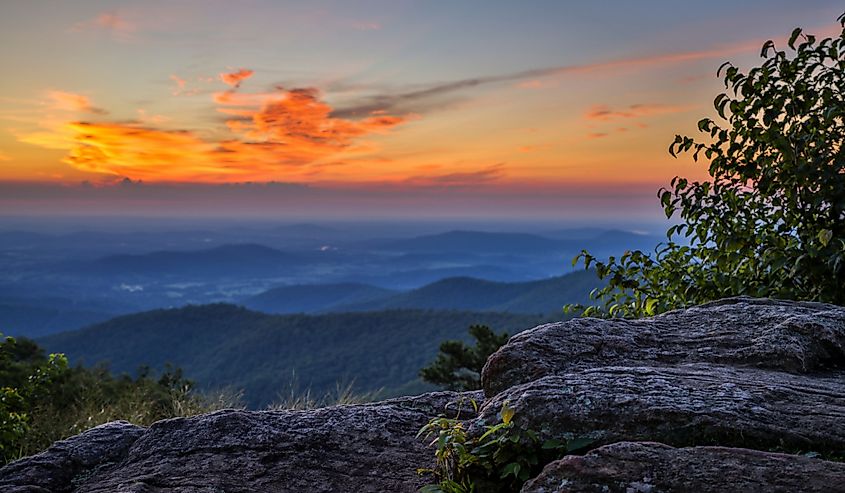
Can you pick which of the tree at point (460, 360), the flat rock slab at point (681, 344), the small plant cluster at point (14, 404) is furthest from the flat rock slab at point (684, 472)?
the tree at point (460, 360)

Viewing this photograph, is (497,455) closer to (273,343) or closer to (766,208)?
(766,208)

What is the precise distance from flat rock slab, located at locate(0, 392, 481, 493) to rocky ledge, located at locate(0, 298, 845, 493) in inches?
0.5

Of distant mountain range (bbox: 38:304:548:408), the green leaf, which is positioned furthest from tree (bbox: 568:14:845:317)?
distant mountain range (bbox: 38:304:548:408)

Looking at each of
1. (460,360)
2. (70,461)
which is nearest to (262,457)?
(70,461)

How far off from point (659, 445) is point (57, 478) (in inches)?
164

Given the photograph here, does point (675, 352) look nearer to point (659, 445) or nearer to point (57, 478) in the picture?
point (659, 445)

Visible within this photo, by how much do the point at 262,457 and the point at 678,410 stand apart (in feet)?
9.42

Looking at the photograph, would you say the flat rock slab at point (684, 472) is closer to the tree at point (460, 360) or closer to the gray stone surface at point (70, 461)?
the gray stone surface at point (70, 461)

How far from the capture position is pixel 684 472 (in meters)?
2.84

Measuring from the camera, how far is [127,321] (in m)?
154

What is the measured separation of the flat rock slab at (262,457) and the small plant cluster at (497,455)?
1.64 ft

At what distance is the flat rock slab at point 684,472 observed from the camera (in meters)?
2.72

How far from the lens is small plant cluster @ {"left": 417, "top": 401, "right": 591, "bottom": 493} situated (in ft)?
10.8

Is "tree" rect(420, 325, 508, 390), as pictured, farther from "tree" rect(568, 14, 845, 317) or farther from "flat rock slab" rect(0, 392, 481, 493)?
"flat rock slab" rect(0, 392, 481, 493)
